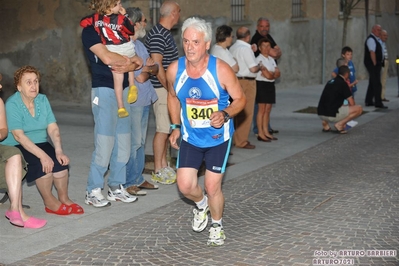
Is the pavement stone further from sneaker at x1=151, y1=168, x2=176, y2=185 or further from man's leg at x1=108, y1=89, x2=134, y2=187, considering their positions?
man's leg at x1=108, y1=89, x2=134, y2=187

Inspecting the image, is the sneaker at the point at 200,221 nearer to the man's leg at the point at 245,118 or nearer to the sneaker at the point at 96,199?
the sneaker at the point at 96,199

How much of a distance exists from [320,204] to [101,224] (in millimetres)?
2404

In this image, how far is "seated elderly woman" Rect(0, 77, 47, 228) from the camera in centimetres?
759

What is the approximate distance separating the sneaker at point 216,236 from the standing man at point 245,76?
5.33 m

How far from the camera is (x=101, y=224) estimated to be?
7883 millimetres

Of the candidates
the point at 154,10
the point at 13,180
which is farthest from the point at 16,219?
the point at 154,10

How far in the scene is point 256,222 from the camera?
314 inches

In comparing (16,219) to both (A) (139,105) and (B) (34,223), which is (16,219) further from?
(A) (139,105)

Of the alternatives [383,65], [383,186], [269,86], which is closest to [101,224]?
[383,186]

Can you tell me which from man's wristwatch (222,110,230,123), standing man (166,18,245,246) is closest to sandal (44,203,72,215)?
standing man (166,18,245,246)

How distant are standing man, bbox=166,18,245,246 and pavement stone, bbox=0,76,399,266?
0.48 m

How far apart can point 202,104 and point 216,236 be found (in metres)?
1.14

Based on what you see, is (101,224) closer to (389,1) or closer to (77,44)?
(77,44)

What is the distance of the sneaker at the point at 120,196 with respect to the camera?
880 cm
